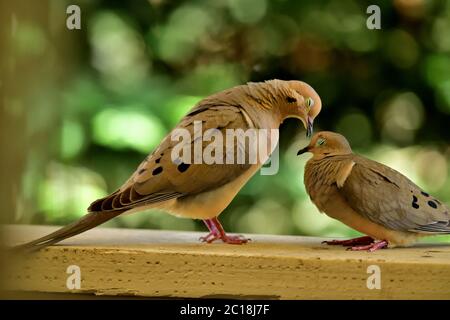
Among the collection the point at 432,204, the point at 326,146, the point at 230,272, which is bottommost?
the point at 230,272

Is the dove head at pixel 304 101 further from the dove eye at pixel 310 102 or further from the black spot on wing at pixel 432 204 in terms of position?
the black spot on wing at pixel 432 204

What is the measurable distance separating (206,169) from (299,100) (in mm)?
196

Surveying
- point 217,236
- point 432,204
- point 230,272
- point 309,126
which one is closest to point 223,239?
point 217,236

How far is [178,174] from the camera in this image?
1.23m

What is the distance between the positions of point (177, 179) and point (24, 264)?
28cm

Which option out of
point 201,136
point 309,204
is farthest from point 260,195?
point 201,136

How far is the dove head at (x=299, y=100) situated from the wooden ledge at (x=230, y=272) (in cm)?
22

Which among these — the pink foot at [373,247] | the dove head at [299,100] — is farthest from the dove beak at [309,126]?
the pink foot at [373,247]

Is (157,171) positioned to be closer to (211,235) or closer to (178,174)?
(178,174)

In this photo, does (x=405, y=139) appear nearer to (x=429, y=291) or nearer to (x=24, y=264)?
(x=429, y=291)

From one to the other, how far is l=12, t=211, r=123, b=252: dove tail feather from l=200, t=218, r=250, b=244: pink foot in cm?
20

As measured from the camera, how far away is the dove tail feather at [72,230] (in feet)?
3.95

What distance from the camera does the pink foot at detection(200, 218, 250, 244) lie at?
1.33m

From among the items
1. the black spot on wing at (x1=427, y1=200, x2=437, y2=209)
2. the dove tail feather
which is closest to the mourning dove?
the dove tail feather
